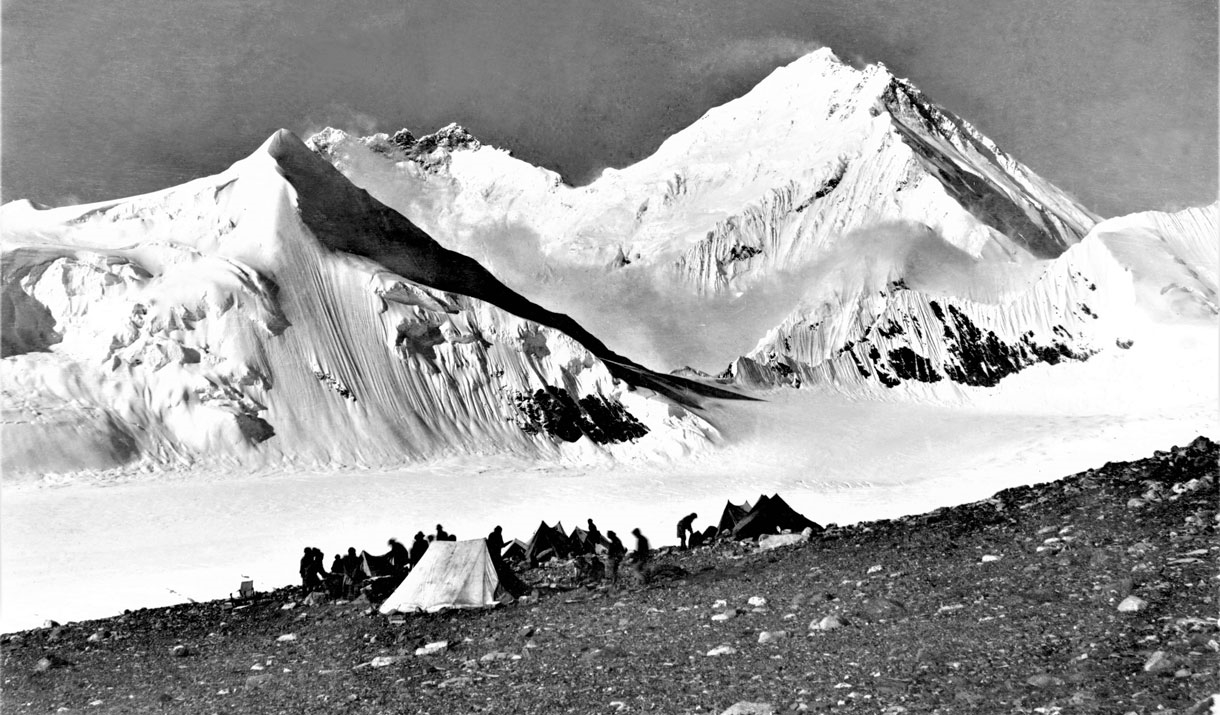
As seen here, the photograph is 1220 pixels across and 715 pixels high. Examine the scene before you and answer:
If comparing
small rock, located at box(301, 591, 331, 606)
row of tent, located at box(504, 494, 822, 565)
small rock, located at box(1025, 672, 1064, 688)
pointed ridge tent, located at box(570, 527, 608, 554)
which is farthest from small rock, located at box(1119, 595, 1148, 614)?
pointed ridge tent, located at box(570, 527, 608, 554)

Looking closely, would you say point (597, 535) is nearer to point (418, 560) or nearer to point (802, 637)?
point (418, 560)

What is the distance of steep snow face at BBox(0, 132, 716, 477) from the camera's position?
160ft

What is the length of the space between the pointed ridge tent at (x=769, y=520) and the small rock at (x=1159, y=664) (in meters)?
11.6

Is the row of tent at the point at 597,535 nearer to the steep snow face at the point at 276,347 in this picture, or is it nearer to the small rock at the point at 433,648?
the small rock at the point at 433,648

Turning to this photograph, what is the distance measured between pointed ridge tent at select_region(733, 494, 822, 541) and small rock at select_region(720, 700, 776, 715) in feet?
37.2

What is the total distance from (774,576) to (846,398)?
71.5 m

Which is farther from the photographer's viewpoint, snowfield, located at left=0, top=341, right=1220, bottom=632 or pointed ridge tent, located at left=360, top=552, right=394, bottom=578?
snowfield, located at left=0, top=341, right=1220, bottom=632

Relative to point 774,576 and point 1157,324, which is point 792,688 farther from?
point 1157,324

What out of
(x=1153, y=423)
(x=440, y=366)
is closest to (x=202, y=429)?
(x=440, y=366)

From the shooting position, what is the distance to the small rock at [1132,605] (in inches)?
354

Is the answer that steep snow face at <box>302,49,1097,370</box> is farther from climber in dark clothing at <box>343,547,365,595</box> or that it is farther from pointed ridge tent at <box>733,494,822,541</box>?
climber in dark clothing at <box>343,547,365,595</box>

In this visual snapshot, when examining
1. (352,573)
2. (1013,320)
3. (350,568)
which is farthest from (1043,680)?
(1013,320)

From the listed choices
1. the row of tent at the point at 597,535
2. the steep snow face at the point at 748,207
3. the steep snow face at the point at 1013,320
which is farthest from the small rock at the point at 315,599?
the steep snow face at the point at 748,207

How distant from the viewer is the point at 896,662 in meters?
8.66
